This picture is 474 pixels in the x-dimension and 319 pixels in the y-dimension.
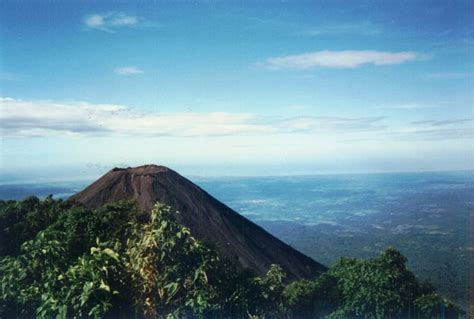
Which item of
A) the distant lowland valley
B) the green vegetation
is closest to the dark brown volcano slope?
the distant lowland valley

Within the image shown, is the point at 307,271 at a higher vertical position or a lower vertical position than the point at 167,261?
lower

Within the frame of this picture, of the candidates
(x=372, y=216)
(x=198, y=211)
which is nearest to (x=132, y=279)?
(x=198, y=211)

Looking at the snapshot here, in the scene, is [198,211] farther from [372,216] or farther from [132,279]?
[372,216]

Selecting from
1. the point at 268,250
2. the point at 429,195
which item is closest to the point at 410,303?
the point at 268,250

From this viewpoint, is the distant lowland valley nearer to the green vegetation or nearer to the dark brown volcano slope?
the dark brown volcano slope

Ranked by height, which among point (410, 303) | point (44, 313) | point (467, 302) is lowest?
point (467, 302)

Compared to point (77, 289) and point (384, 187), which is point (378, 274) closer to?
point (77, 289)
